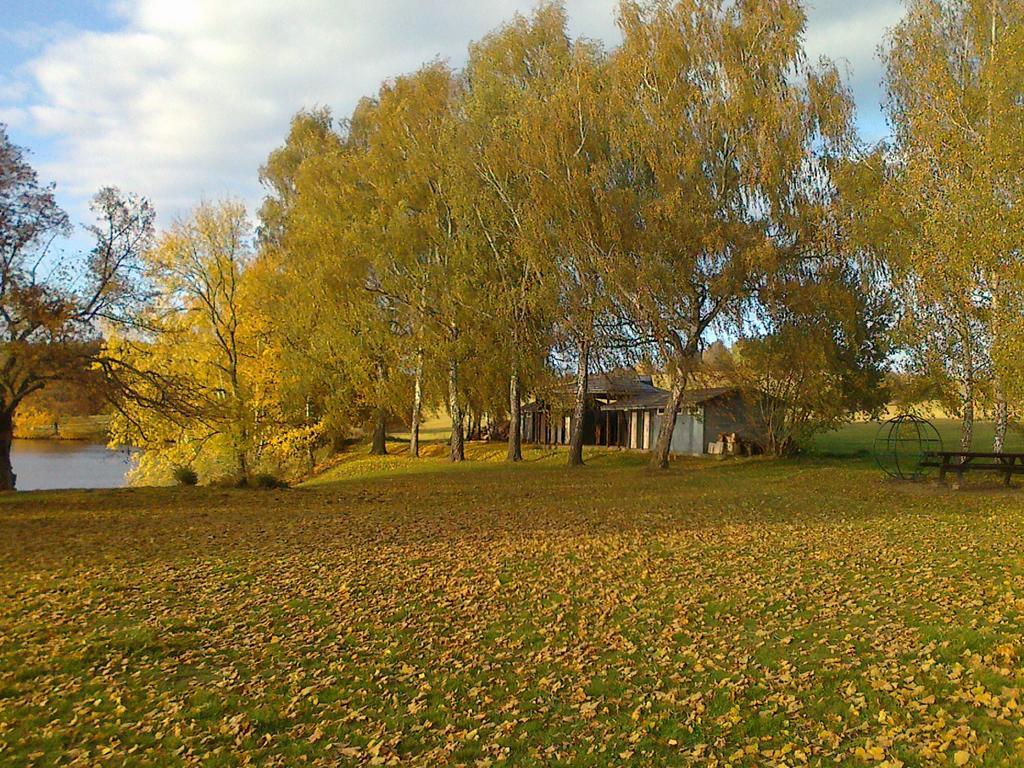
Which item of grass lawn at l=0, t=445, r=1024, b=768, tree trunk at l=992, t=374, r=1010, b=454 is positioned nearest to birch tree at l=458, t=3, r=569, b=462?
tree trunk at l=992, t=374, r=1010, b=454

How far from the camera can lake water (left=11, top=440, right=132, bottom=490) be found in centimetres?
3100

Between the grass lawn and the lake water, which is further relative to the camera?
the lake water

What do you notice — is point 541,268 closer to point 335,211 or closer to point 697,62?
point 697,62

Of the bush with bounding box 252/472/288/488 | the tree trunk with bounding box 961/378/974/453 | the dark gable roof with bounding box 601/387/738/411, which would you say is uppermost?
the dark gable roof with bounding box 601/387/738/411

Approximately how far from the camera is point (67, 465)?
3769 cm

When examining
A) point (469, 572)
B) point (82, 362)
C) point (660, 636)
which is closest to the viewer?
point (660, 636)

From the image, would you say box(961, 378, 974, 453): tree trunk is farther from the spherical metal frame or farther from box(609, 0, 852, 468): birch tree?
box(609, 0, 852, 468): birch tree

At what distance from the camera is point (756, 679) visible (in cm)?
571

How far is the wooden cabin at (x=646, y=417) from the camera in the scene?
34.6 meters

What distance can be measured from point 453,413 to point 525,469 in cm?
504

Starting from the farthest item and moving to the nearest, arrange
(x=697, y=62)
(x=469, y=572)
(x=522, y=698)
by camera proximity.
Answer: (x=697, y=62)
(x=469, y=572)
(x=522, y=698)

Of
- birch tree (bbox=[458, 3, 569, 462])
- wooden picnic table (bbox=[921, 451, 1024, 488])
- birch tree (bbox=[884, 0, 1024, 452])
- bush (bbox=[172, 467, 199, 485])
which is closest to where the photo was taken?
birch tree (bbox=[884, 0, 1024, 452])

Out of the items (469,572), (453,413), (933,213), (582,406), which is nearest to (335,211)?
(453,413)

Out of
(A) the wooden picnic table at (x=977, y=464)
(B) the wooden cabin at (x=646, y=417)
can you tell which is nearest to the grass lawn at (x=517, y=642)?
(A) the wooden picnic table at (x=977, y=464)
